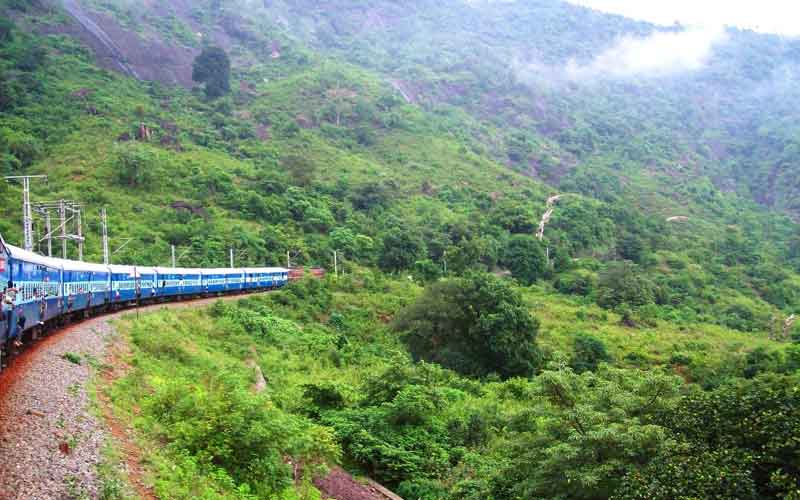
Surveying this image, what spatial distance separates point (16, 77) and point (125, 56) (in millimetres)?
27721

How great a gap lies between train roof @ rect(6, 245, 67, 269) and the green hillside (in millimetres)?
3625

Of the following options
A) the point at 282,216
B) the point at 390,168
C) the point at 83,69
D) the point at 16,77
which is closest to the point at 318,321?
the point at 282,216

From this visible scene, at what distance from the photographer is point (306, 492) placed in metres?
14.4

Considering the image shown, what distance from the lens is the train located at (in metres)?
15.0

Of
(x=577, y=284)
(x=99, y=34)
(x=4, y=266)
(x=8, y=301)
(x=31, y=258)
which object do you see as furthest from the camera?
(x=99, y=34)

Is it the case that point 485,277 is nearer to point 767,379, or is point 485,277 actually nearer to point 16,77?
point 767,379

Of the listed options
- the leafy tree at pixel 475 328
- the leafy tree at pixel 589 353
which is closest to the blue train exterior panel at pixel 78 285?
the leafy tree at pixel 475 328

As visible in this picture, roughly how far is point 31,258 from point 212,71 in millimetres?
79290

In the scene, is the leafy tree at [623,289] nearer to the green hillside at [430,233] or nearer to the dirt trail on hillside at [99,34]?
the green hillside at [430,233]

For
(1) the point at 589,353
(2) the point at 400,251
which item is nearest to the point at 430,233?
(2) the point at 400,251

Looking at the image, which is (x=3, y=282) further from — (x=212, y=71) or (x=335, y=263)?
(x=212, y=71)

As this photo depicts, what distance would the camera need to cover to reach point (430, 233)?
199ft

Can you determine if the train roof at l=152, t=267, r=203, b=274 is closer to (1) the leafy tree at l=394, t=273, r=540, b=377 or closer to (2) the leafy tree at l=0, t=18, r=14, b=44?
(1) the leafy tree at l=394, t=273, r=540, b=377

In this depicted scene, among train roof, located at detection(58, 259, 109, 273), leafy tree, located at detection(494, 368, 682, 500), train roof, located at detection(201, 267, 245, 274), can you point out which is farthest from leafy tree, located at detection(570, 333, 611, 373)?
train roof, located at detection(58, 259, 109, 273)
